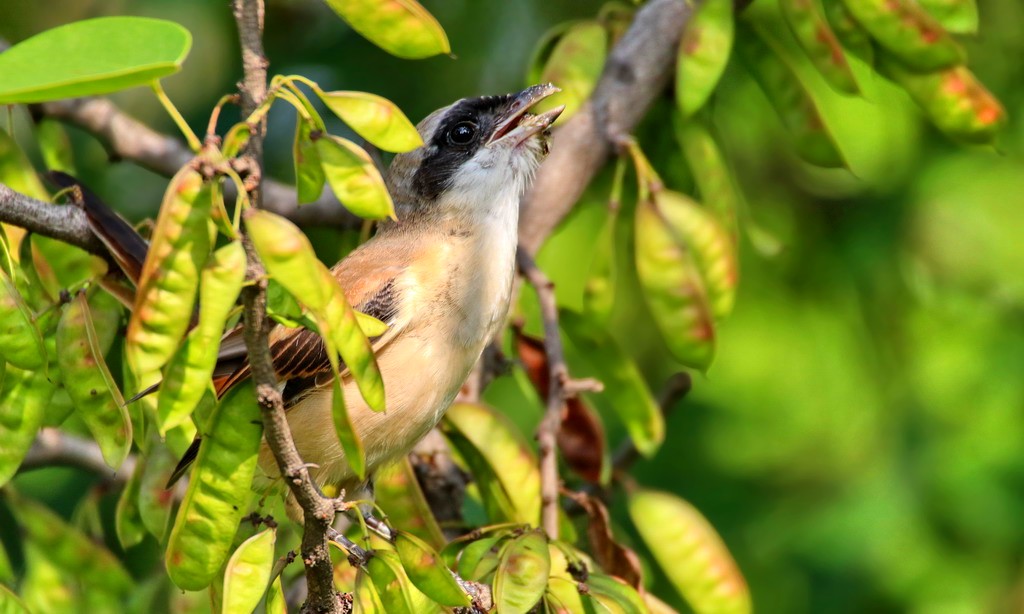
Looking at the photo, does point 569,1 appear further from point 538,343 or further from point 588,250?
point 538,343

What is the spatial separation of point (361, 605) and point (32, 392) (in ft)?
3.13

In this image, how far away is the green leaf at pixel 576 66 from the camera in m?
4.00

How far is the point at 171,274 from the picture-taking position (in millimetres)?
1805

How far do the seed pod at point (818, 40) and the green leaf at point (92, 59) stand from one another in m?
2.32

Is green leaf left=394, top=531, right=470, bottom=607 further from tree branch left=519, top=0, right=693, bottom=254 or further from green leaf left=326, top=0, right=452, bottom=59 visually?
tree branch left=519, top=0, right=693, bottom=254

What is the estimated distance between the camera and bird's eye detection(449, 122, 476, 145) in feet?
12.7

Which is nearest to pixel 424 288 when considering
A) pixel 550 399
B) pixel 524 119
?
pixel 550 399

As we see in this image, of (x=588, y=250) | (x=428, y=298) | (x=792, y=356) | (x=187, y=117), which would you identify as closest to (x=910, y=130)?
(x=792, y=356)

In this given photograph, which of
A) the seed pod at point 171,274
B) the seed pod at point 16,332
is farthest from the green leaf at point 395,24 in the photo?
the seed pod at point 16,332

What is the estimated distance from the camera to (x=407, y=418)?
3205 mm

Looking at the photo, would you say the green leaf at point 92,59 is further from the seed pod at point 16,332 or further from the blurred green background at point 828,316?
the blurred green background at point 828,316

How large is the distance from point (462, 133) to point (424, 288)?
2.33ft

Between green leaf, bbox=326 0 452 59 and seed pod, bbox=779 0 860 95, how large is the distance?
69.4 inches

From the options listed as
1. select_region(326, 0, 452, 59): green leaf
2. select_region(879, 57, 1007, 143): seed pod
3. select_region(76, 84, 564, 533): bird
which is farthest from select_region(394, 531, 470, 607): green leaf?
select_region(879, 57, 1007, 143): seed pod
